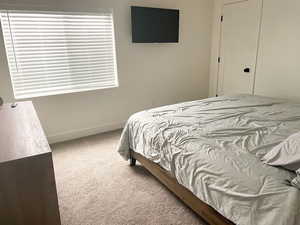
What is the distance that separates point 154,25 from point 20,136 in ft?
9.64

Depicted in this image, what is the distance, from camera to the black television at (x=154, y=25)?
11.7ft

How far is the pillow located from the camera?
1.28 m

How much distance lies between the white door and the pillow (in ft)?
9.27

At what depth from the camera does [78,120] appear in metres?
3.54

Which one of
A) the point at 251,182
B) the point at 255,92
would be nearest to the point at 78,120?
the point at 251,182

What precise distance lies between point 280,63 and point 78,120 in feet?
10.9

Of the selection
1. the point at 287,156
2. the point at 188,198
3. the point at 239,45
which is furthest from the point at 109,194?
the point at 239,45

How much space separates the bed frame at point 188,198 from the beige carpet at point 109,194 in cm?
16

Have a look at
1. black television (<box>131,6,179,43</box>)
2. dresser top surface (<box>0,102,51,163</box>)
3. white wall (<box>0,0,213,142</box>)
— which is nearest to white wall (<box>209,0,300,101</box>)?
white wall (<box>0,0,213,142</box>)

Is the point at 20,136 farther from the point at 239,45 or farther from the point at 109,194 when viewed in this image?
the point at 239,45

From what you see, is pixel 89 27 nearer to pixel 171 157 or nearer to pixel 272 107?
pixel 171 157

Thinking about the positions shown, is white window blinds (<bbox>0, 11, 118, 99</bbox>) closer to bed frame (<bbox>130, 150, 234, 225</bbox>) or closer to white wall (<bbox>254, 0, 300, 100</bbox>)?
bed frame (<bbox>130, 150, 234, 225</bbox>)

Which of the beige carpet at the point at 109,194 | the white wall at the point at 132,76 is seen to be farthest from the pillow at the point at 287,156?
the white wall at the point at 132,76

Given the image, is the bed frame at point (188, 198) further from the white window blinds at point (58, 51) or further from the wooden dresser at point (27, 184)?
the white window blinds at point (58, 51)
